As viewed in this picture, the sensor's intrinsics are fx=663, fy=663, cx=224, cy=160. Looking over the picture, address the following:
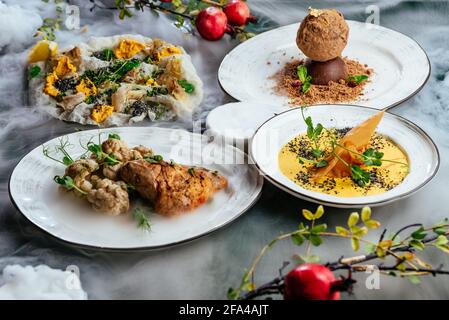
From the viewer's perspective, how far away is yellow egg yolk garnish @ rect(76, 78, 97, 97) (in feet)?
6.15

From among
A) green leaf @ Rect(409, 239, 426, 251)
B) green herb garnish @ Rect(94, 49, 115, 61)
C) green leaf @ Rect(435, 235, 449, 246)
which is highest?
green leaf @ Rect(435, 235, 449, 246)

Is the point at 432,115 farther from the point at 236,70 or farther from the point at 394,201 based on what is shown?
the point at 236,70

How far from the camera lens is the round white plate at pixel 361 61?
189cm

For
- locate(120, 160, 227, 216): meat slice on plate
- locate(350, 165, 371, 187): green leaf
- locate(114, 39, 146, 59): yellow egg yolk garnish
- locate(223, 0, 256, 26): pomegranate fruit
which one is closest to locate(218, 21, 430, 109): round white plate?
locate(223, 0, 256, 26): pomegranate fruit

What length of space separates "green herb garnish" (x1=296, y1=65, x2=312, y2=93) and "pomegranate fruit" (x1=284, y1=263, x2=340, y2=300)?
0.90 metres

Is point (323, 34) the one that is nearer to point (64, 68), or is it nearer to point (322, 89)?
point (322, 89)

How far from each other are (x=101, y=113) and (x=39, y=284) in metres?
0.65

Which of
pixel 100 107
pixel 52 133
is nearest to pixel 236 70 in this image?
pixel 100 107

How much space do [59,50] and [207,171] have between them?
0.87 m

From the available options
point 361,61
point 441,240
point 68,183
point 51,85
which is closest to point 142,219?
point 68,183

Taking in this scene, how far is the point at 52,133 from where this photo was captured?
5.81ft

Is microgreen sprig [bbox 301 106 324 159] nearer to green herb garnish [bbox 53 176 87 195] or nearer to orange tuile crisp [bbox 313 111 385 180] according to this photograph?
orange tuile crisp [bbox 313 111 385 180]

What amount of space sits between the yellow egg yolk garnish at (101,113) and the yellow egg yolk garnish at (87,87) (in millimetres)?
80

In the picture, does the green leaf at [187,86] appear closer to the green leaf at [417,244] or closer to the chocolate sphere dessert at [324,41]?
the chocolate sphere dessert at [324,41]
